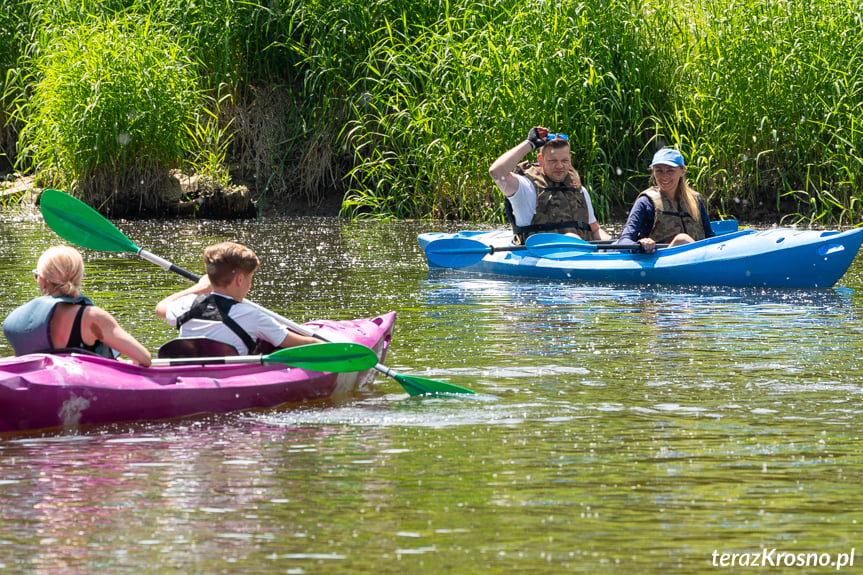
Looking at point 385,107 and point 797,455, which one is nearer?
point 797,455

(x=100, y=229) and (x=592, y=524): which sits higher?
(x=100, y=229)

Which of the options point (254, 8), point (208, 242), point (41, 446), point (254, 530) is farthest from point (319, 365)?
point (254, 8)

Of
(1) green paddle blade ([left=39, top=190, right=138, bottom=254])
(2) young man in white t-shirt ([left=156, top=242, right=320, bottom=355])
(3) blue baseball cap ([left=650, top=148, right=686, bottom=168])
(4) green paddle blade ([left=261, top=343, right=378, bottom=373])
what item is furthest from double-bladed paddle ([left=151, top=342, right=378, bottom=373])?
(3) blue baseball cap ([left=650, top=148, right=686, bottom=168])

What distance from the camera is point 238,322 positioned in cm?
475

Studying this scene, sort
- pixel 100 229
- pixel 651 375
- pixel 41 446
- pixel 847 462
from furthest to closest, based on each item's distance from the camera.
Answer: pixel 100 229 < pixel 651 375 < pixel 41 446 < pixel 847 462

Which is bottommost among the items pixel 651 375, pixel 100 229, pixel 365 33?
pixel 651 375

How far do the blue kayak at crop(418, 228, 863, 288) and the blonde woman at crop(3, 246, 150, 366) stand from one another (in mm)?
4577

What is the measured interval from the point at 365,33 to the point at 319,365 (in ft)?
30.9

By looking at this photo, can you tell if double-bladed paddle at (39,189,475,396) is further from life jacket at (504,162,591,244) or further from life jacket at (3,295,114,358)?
life jacket at (504,162,591,244)

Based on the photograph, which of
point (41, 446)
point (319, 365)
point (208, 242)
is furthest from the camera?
point (208, 242)

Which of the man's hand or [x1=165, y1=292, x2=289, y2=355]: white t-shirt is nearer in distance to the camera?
[x1=165, y1=292, x2=289, y2=355]: white t-shirt

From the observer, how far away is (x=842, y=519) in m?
3.12

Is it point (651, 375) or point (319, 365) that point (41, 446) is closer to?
point (319, 365)

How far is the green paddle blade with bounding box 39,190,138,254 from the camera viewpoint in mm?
5922
